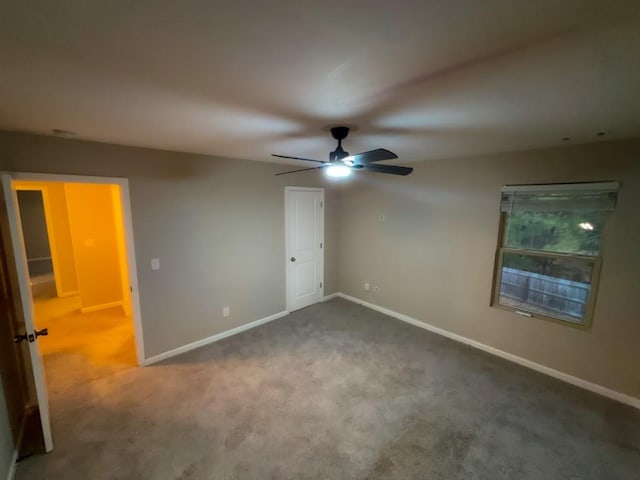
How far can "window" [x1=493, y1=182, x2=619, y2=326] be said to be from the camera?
2.71 meters

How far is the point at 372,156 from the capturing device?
189 centimetres

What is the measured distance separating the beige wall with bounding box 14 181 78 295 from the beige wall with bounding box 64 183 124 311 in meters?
0.57

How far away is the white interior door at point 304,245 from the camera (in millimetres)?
4422

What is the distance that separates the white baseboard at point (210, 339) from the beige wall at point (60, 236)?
362 centimetres

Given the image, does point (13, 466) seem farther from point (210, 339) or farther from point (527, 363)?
point (527, 363)

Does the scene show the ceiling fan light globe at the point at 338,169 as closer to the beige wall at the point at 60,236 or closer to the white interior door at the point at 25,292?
the white interior door at the point at 25,292

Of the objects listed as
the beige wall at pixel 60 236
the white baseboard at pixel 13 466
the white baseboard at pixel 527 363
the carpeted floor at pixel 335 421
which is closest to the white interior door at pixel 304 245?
the white baseboard at pixel 527 363

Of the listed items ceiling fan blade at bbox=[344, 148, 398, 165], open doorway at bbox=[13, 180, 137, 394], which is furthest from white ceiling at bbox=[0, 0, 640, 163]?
open doorway at bbox=[13, 180, 137, 394]

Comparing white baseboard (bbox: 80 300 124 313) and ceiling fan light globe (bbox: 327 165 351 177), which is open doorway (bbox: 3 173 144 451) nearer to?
white baseboard (bbox: 80 300 124 313)

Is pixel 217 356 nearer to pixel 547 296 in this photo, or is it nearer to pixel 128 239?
pixel 128 239

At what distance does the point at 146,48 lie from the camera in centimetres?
106

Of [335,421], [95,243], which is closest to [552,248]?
[335,421]

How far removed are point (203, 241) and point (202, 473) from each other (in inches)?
91.3

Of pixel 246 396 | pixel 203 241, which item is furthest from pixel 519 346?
pixel 203 241
